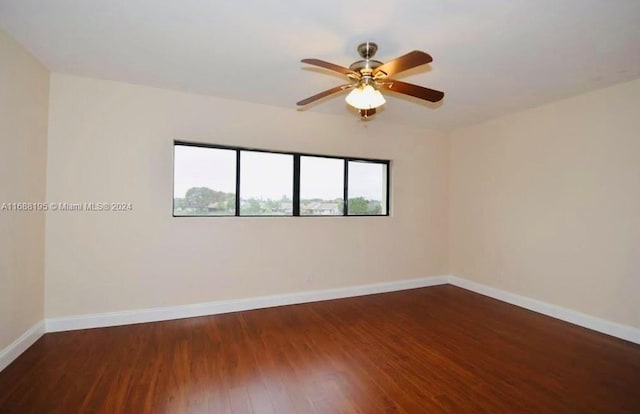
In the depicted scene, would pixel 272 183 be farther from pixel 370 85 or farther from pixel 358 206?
pixel 370 85

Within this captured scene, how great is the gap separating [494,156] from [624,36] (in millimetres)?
2059

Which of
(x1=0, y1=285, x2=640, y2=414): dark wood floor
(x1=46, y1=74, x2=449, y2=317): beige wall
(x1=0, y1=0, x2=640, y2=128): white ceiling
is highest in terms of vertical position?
(x1=0, y1=0, x2=640, y2=128): white ceiling

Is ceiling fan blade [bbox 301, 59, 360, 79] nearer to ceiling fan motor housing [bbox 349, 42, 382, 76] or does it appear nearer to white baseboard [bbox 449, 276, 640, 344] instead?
ceiling fan motor housing [bbox 349, 42, 382, 76]

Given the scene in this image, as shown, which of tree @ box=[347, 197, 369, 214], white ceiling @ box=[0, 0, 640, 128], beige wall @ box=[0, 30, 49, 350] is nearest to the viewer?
white ceiling @ box=[0, 0, 640, 128]

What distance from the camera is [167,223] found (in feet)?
10.3

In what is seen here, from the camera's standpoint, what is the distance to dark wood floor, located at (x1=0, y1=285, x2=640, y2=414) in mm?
1842

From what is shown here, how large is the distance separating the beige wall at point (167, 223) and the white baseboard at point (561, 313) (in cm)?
134

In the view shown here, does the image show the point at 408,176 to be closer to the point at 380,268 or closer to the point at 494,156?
the point at 494,156

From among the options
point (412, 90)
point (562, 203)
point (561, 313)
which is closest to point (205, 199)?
point (412, 90)

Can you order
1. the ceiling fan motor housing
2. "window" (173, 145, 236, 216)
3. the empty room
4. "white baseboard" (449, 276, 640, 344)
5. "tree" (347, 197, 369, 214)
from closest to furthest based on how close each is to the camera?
the empty room, the ceiling fan motor housing, "white baseboard" (449, 276, 640, 344), "window" (173, 145, 236, 216), "tree" (347, 197, 369, 214)

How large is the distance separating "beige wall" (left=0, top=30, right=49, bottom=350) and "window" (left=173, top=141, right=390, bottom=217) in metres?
1.13

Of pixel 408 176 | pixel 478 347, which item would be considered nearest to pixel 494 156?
pixel 408 176

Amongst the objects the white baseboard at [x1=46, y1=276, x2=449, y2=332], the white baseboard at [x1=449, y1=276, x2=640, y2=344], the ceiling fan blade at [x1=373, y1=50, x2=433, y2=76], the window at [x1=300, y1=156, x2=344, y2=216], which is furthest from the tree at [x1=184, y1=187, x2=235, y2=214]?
the white baseboard at [x1=449, y1=276, x2=640, y2=344]

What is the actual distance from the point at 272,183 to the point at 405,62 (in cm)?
228
